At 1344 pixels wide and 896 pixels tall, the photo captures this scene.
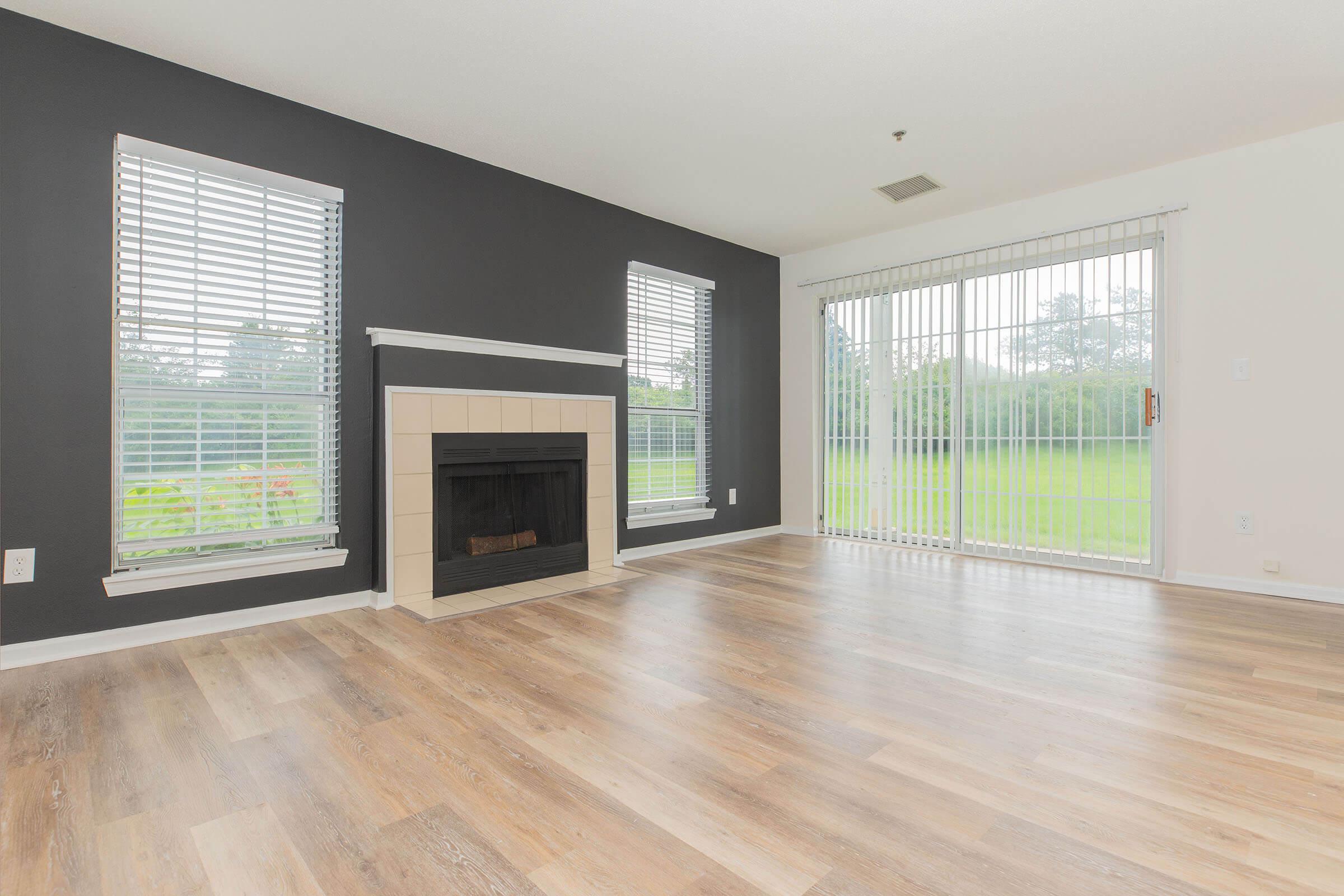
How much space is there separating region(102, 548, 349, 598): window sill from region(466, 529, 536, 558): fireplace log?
2.31 ft

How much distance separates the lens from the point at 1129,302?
4164 millimetres

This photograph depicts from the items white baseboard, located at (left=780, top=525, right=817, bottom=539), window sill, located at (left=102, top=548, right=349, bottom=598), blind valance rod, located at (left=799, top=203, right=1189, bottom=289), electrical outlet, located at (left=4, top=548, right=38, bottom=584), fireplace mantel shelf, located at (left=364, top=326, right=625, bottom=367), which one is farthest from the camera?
white baseboard, located at (left=780, top=525, right=817, bottom=539)

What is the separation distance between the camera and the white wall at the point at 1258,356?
351 centimetres

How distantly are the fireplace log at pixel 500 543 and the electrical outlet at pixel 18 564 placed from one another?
1821 millimetres

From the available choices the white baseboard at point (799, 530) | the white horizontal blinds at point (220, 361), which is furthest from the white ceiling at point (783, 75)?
the white baseboard at point (799, 530)

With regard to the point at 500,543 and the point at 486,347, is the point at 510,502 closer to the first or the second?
the point at 500,543

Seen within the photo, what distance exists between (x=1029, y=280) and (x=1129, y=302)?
64 cm

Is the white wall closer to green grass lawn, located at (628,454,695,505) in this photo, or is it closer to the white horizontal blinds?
green grass lawn, located at (628,454,695,505)

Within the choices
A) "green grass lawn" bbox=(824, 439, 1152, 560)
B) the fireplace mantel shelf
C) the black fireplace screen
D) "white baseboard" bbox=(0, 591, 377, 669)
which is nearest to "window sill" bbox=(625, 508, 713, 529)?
the black fireplace screen

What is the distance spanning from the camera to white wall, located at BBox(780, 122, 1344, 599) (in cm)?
351

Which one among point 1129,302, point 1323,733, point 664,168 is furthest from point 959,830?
point 1129,302

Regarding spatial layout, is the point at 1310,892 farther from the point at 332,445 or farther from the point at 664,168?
the point at 664,168

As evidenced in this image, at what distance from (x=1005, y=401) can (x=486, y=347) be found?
361 cm

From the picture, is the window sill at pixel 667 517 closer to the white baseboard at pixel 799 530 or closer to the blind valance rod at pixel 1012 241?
the white baseboard at pixel 799 530
